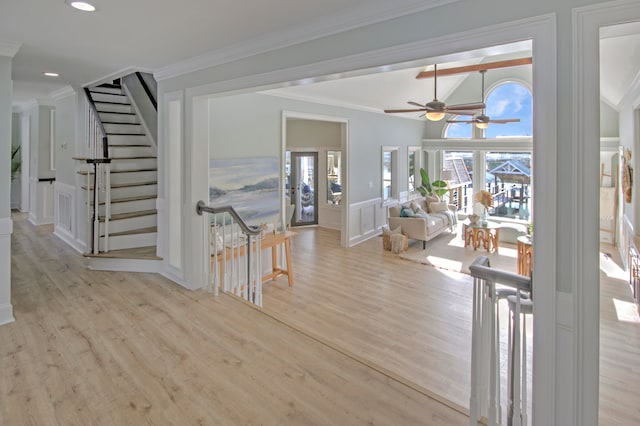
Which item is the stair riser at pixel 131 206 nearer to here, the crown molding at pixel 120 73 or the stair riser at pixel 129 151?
the stair riser at pixel 129 151

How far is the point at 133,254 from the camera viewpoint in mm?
4719

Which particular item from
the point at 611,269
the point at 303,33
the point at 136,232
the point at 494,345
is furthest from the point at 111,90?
the point at 611,269

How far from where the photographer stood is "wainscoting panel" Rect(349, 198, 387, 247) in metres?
8.02

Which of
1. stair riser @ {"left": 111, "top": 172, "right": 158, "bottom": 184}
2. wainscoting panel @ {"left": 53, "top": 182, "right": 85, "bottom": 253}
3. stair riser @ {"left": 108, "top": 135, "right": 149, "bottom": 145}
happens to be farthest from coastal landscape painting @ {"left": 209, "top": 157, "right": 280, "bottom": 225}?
wainscoting panel @ {"left": 53, "top": 182, "right": 85, "bottom": 253}

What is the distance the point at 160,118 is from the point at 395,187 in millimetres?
6567

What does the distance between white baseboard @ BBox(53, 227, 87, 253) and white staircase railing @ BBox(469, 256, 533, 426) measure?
525cm

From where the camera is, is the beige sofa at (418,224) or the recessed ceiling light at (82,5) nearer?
the recessed ceiling light at (82,5)

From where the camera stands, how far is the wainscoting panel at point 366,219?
8016mm

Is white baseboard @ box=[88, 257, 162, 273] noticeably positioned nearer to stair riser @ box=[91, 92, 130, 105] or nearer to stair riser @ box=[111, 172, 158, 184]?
stair riser @ box=[111, 172, 158, 184]

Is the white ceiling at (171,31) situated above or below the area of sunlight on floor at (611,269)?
above

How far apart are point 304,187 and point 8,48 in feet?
24.2

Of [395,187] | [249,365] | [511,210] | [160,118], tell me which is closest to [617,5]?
[249,365]

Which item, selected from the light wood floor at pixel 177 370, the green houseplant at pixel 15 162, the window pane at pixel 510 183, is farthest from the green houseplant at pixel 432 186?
the green houseplant at pixel 15 162

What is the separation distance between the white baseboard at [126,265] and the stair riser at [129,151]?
168 centimetres
